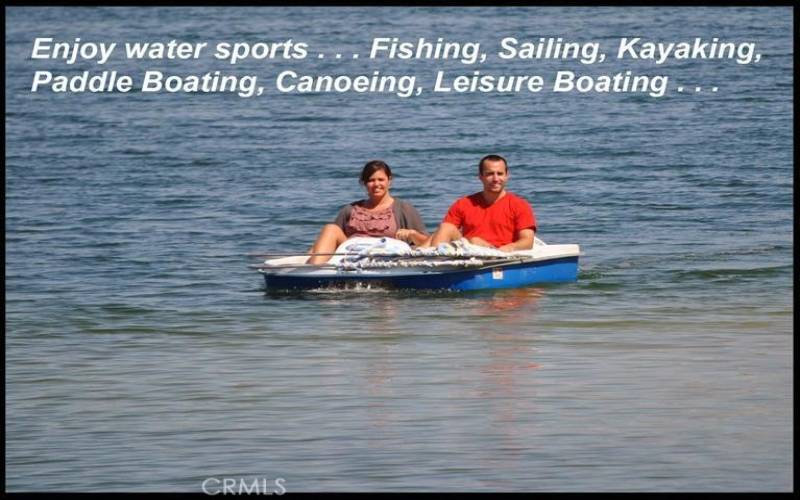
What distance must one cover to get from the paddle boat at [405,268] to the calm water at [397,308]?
0.15m

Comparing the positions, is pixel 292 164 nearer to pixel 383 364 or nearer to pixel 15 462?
pixel 383 364

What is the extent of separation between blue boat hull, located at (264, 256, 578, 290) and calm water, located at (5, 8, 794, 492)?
0.13m

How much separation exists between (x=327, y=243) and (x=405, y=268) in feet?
2.46

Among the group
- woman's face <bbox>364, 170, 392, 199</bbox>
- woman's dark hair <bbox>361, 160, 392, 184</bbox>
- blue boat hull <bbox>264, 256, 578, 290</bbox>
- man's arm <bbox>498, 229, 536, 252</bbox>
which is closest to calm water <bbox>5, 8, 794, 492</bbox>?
blue boat hull <bbox>264, 256, 578, 290</bbox>

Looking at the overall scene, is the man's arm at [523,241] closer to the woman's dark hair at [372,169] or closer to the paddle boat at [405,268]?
the paddle boat at [405,268]

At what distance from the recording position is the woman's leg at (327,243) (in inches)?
648

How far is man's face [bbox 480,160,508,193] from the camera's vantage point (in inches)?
643

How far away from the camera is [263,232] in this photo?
2194 centimetres

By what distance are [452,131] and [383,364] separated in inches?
749

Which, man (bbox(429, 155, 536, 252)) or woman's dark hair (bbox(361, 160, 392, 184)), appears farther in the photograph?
man (bbox(429, 155, 536, 252))

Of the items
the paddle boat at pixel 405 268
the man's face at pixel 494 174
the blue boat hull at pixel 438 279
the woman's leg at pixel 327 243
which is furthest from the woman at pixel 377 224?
the man's face at pixel 494 174

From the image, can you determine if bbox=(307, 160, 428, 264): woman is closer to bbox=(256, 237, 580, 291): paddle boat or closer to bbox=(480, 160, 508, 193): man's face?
bbox=(256, 237, 580, 291): paddle boat

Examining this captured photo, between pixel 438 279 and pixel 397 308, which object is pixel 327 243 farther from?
pixel 397 308

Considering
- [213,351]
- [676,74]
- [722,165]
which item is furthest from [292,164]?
[213,351]
